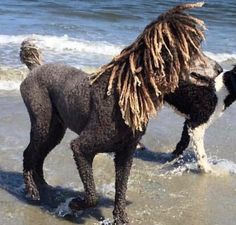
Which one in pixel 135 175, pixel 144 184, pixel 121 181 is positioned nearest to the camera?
pixel 121 181

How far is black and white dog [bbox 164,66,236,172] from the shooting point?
20.3ft

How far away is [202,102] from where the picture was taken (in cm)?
624

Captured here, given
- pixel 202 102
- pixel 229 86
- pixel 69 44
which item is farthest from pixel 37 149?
pixel 69 44

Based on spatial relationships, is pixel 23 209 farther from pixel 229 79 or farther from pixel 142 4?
pixel 142 4

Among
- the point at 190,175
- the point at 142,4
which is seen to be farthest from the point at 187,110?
the point at 142,4

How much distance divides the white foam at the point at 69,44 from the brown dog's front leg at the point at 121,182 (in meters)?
7.47

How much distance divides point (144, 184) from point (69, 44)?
24.5 ft

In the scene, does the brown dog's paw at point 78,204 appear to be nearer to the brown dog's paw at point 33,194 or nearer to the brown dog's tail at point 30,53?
the brown dog's paw at point 33,194

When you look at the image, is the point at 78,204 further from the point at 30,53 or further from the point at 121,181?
the point at 30,53

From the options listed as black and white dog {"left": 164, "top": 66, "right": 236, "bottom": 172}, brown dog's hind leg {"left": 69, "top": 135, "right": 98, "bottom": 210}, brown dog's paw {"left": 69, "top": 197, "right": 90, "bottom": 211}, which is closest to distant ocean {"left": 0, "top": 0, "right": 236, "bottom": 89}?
black and white dog {"left": 164, "top": 66, "right": 236, "bottom": 172}

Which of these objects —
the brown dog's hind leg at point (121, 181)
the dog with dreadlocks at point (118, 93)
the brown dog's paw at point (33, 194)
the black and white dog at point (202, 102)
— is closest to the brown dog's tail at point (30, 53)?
the dog with dreadlocks at point (118, 93)

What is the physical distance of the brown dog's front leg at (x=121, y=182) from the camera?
4.43 m

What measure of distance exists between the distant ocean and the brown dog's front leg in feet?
15.3

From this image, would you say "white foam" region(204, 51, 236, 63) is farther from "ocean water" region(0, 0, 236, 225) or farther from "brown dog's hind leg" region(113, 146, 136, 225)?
"brown dog's hind leg" region(113, 146, 136, 225)
